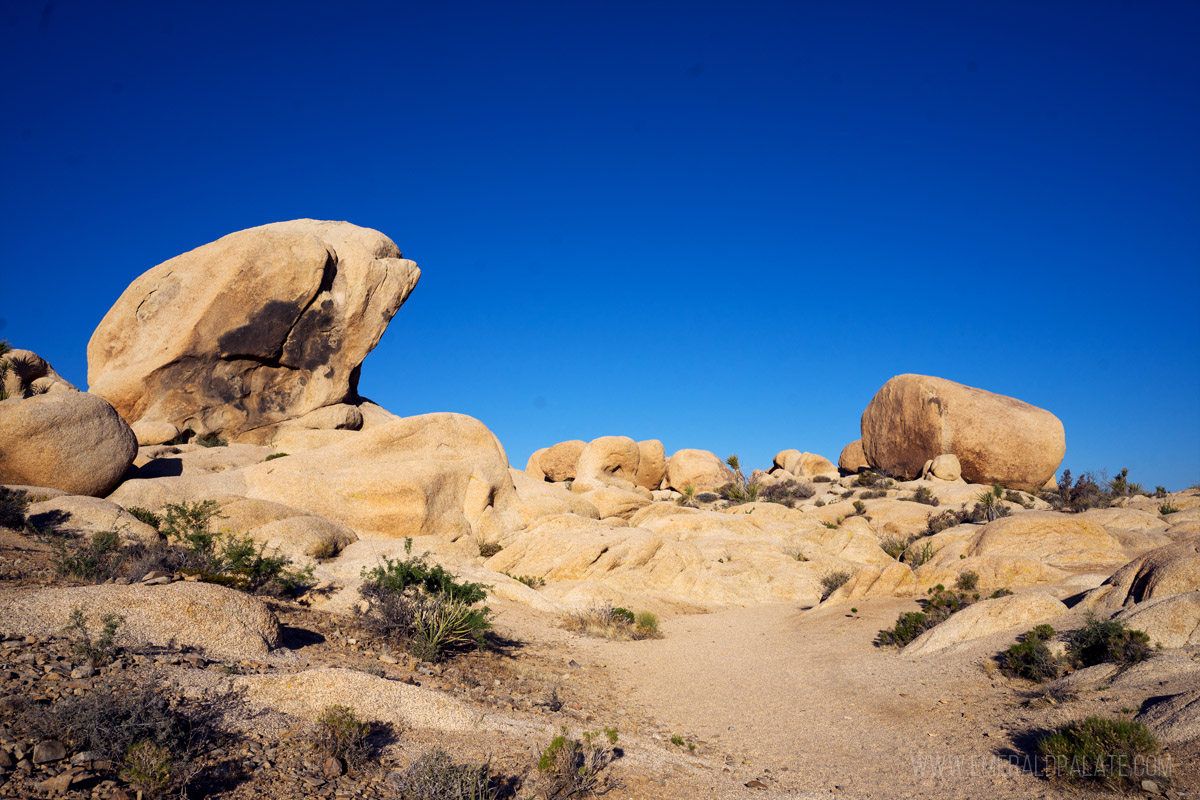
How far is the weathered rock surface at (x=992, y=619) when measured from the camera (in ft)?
30.7

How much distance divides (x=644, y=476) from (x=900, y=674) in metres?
34.9

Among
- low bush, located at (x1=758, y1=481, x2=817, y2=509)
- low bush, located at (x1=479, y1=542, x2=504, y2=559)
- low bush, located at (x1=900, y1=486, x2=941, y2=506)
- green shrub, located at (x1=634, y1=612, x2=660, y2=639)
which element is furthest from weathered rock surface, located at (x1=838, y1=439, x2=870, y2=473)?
green shrub, located at (x1=634, y1=612, x2=660, y2=639)

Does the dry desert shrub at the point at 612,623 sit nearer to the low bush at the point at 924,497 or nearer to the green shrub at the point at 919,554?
the green shrub at the point at 919,554

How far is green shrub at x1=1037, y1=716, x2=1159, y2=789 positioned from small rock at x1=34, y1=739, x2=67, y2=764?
6999mm

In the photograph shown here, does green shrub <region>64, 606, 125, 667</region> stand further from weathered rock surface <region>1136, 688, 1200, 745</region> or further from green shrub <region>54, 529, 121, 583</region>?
weathered rock surface <region>1136, 688, 1200, 745</region>

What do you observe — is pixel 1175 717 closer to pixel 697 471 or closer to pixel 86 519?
pixel 86 519

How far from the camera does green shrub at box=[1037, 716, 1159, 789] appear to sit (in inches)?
193

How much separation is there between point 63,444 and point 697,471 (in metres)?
33.4

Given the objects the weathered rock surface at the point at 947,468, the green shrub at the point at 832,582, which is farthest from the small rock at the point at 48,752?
the weathered rock surface at the point at 947,468

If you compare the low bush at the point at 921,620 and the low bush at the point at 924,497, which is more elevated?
the low bush at the point at 924,497

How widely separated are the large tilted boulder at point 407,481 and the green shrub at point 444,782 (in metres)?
15.9

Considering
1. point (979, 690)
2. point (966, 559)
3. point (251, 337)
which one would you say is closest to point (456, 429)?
point (251, 337)

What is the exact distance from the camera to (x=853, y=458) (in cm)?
4503

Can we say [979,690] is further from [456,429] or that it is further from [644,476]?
[644,476]
